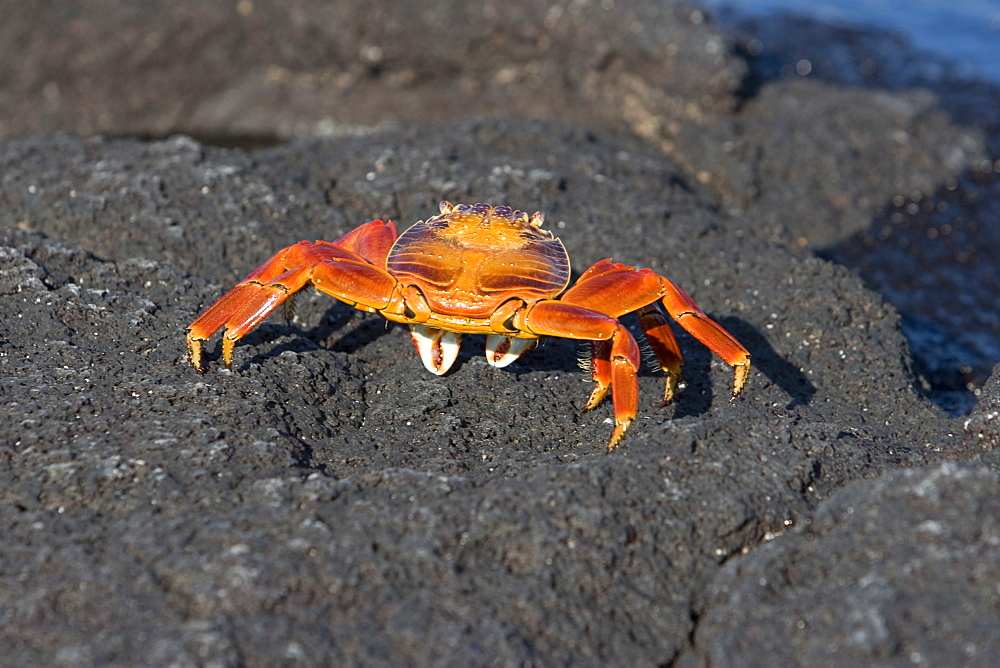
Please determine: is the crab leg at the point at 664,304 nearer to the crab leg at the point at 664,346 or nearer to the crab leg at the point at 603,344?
the crab leg at the point at 664,346

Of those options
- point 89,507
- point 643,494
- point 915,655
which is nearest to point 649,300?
point 643,494

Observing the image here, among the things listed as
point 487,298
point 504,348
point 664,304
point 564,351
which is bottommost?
point 564,351

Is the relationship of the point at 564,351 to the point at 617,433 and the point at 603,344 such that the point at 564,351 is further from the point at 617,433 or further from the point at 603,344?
the point at 617,433

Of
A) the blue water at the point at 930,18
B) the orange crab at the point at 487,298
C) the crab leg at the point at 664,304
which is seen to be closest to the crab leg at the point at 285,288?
the orange crab at the point at 487,298

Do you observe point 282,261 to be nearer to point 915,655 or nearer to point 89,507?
point 89,507

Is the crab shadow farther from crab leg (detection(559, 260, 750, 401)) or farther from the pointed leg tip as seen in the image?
the pointed leg tip

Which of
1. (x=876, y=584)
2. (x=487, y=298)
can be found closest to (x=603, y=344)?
(x=487, y=298)
